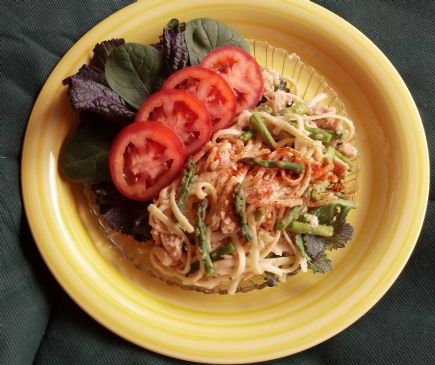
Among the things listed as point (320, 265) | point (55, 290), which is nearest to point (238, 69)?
point (320, 265)

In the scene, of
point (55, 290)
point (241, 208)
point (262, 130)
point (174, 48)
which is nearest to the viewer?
point (241, 208)

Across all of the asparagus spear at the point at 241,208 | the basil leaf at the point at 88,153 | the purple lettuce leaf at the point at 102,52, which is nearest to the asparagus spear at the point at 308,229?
the asparagus spear at the point at 241,208

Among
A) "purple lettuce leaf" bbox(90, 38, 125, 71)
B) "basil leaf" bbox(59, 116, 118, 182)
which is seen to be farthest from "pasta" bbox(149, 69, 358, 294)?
"purple lettuce leaf" bbox(90, 38, 125, 71)

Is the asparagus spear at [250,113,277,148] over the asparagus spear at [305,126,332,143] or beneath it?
beneath

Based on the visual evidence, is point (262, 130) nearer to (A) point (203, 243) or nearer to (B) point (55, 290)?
(A) point (203, 243)

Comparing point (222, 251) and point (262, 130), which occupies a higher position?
point (262, 130)

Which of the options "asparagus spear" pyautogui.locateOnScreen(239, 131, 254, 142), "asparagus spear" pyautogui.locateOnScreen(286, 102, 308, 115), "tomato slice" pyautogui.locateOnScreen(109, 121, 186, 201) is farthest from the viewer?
"asparagus spear" pyautogui.locateOnScreen(286, 102, 308, 115)

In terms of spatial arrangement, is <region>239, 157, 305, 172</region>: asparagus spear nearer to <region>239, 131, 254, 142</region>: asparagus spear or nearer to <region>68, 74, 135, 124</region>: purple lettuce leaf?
<region>239, 131, 254, 142</region>: asparagus spear
